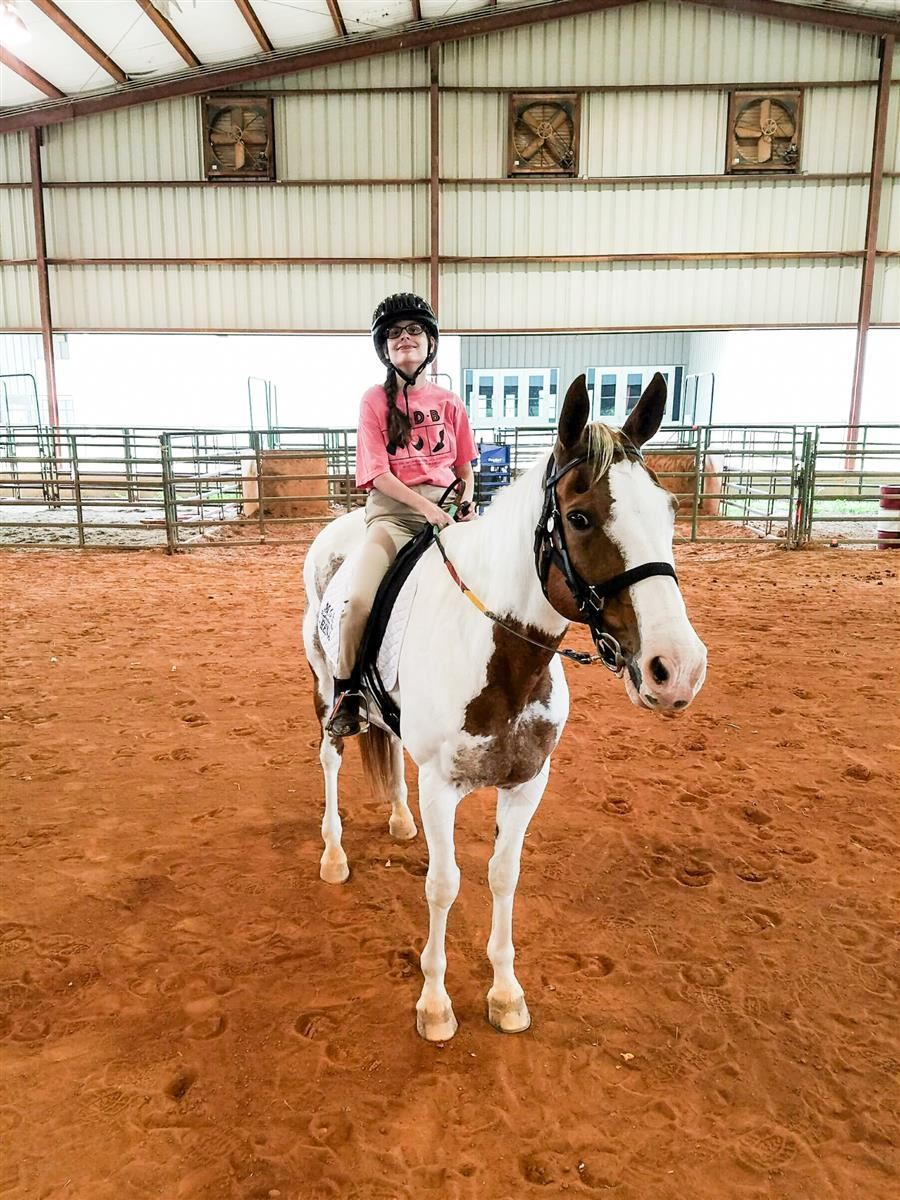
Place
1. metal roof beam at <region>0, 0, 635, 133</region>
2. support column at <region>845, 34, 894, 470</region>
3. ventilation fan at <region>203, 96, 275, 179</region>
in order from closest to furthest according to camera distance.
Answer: metal roof beam at <region>0, 0, 635, 133</region> → support column at <region>845, 34, 894, 470</region> → ventilation fan at <region>203, 96, 275, 179</region>

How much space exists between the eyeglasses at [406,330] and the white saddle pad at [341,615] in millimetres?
740

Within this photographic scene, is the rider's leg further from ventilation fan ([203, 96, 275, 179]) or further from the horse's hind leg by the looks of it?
ventilation fan ([203, 96, 275, 179])

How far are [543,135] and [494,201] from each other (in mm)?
1379

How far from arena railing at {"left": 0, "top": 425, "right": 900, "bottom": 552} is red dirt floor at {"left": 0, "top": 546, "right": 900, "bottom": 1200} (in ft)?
16.6

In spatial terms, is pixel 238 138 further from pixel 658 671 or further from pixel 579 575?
pixel 658 671

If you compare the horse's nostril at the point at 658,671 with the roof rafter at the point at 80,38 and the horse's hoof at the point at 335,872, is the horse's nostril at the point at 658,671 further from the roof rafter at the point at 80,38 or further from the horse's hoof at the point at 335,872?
the roof rafter at the point at 80,38

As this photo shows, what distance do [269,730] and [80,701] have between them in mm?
1414

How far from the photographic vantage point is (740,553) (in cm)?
958

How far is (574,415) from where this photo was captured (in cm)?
156

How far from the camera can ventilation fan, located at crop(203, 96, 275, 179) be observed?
43.5ft

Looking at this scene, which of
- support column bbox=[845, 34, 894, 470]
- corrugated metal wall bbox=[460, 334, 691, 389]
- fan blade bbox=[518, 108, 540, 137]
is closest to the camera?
support column bbox=[845, 34, 894, 470]

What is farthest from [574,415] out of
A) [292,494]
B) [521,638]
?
[292,494]

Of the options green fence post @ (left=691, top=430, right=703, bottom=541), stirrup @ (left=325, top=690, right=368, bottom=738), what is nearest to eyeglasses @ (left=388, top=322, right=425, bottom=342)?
stirrup @ (left=325, top=690, right=368, bottom=738)

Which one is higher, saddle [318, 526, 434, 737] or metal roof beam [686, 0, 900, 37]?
metal roof beam [686, 0, 900, 37]
